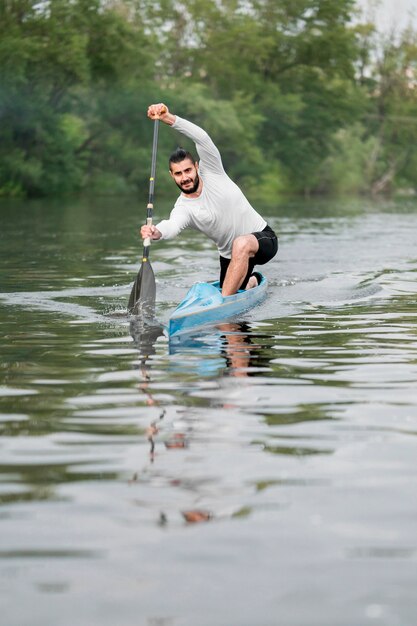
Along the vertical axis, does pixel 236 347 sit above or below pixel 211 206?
below

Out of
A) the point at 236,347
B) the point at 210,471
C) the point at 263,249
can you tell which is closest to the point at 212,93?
the point at 263,249

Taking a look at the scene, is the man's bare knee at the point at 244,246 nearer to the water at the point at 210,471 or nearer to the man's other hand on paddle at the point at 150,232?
the water at the point at 210,471

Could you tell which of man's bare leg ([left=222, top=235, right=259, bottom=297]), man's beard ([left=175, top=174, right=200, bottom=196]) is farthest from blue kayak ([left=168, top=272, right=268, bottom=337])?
man's beard ([left=175, top=174, right=200, bottom=196])

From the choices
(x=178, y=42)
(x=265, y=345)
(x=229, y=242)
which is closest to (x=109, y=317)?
(x=229, y=242)

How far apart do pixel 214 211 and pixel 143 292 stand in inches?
40.6

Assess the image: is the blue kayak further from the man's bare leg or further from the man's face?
the man's face

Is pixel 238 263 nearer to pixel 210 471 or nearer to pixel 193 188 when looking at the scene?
pixel 193 188

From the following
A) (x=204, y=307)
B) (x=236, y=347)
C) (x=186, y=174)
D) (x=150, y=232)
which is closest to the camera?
(x=236, y=347)

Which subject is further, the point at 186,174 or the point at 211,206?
the point at 211,206

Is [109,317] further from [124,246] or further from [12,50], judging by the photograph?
[12,50]

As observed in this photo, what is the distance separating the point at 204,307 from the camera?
34.7ft

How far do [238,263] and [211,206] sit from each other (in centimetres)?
60

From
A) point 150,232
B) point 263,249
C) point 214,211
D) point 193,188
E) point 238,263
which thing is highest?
point 193,188

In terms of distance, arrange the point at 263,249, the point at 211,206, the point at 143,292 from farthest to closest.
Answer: the point at 263,249 → the point at 143,292 → the point at 211,206
